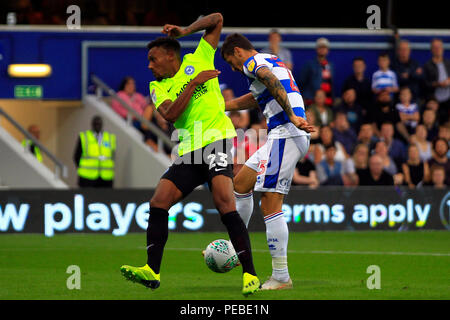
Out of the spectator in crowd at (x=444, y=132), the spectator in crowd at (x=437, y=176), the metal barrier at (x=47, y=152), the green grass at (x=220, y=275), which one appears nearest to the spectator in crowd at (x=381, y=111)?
the spectator in crowd at (x=444, y=132)

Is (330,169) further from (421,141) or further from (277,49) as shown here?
(277,49)

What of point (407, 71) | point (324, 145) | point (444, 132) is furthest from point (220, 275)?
point (407, 71)

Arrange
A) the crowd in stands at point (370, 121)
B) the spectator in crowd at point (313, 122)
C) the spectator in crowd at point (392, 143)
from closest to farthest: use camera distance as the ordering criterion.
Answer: the crowd in stands at point (370, 121), the spectator in crowd at point (313, 122), the spectator in crowd at point (392, 143)

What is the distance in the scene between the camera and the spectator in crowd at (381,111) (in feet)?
61.0

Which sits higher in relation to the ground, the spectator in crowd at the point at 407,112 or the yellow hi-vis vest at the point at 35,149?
the spectator in crowd at the point at 407,112

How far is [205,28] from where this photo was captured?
8.64 metres

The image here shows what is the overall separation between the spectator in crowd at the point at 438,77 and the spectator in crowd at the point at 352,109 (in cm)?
154

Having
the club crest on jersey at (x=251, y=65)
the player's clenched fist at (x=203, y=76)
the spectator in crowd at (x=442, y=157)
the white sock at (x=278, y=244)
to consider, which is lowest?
the spectator in crowd at (x=442, y=157)

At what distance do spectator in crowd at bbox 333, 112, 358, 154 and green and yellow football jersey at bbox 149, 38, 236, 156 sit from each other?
970 centimetres

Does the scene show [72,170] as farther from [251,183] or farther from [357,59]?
[251,183]

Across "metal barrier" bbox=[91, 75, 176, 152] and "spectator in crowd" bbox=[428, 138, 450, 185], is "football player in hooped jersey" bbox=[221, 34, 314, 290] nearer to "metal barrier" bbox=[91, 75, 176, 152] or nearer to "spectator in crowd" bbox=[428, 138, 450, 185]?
"metal barrier" bbox=[91, 75, 176, 152]

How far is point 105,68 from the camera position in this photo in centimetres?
1950

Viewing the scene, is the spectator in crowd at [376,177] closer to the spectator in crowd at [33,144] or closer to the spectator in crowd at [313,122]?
the spectator in crowd at [313,122]

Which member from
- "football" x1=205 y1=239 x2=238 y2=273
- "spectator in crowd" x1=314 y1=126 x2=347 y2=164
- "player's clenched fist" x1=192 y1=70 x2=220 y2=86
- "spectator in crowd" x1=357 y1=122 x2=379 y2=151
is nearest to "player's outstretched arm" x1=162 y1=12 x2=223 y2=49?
"player's clenched fist" x1=192 y1=70 x2=220 y2=86
